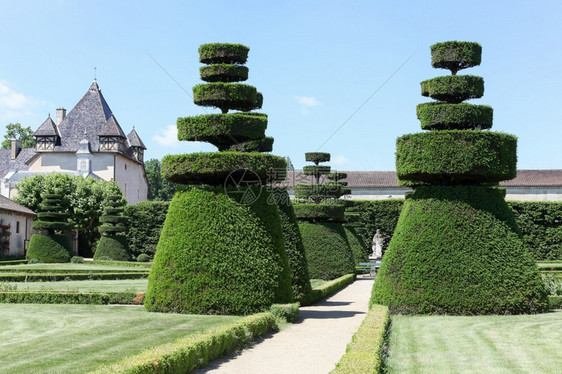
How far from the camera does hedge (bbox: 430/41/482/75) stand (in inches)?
653

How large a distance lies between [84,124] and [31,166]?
754 cm

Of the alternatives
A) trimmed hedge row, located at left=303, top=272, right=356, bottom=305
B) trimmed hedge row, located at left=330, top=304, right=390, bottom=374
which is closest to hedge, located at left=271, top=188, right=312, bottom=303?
trimmed hedge row, located at left=303, top=272, right=356, bottom=305

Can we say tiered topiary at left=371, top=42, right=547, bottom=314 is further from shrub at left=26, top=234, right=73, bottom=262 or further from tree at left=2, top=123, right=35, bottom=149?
tree at left=2, top=123, right=35, bottom=149

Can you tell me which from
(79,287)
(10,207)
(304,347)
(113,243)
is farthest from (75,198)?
(304,347)

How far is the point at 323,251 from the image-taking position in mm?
27062

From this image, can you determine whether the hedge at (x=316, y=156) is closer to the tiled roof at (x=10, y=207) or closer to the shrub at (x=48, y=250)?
the shrub at (x=48, y=250)

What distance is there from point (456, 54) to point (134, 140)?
6223cm

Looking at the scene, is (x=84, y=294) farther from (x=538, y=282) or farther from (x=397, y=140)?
(x=538, y=282)

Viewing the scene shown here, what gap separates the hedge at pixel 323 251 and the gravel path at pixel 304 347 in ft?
28.9

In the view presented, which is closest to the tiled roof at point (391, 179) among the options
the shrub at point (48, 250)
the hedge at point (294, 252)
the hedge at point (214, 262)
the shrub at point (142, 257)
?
the shrub at point (142, 257)

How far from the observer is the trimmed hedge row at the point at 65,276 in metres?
24.7

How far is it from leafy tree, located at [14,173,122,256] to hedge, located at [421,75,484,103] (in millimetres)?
41779

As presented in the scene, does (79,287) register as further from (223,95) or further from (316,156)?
(316,156)

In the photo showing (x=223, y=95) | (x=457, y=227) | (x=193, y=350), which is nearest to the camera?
(x=193, y=350)
